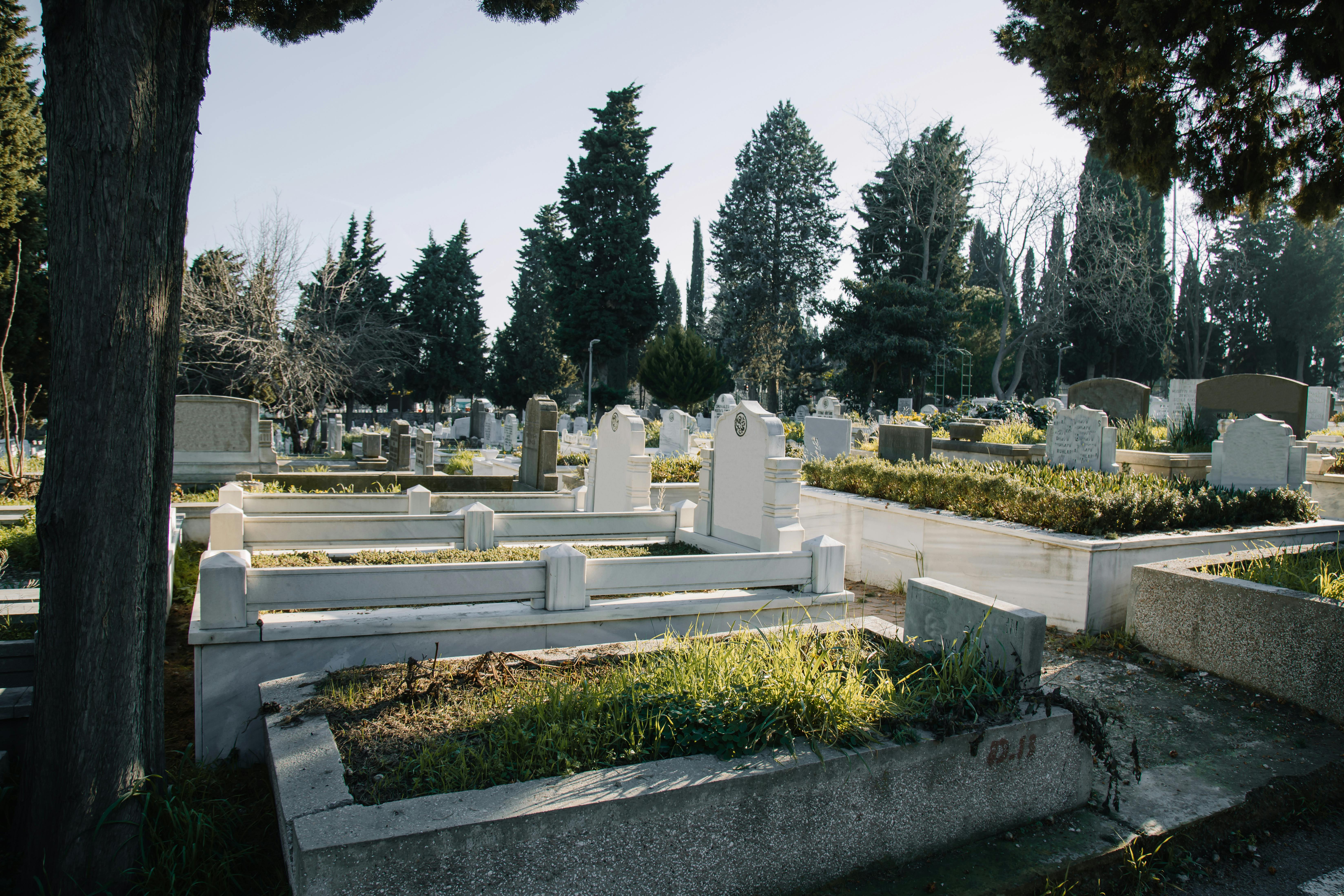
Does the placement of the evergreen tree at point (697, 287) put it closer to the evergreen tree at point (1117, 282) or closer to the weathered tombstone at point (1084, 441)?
the evergreen tree at point (1117, 282)

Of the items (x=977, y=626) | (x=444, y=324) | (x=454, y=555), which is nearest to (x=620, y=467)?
(x=454, y=555)

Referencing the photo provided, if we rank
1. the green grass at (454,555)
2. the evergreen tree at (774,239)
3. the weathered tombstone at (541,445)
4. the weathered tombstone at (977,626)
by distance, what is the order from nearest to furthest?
1. the weathered tombstone at (977,626)
2. the green grass at (454,555)
3. the weathered tombstone at (541,445)
4. the evergreen tree at (774,239)

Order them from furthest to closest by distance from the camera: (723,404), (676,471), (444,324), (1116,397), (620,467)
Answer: (444,324)
(723,404)
(1116,397)
(676,471)
(620,467)

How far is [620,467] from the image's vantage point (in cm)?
925

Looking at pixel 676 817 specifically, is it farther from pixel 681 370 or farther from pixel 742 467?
pixel 681 370

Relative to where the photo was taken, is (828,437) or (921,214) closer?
(828,437)

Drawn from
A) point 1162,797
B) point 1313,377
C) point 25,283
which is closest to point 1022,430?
point 1162,797

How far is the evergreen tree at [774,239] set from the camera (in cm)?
4588

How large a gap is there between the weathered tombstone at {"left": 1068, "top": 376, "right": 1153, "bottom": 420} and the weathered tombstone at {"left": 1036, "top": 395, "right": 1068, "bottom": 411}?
1.28m

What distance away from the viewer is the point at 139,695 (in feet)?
10.1

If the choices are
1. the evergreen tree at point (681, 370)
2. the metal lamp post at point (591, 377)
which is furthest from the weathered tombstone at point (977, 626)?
the evergreen tree at point (681, 370)

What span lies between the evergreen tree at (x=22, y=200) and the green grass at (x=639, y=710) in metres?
11.3

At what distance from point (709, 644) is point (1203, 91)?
19.9ft

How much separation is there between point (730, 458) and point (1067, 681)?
10.7ft
